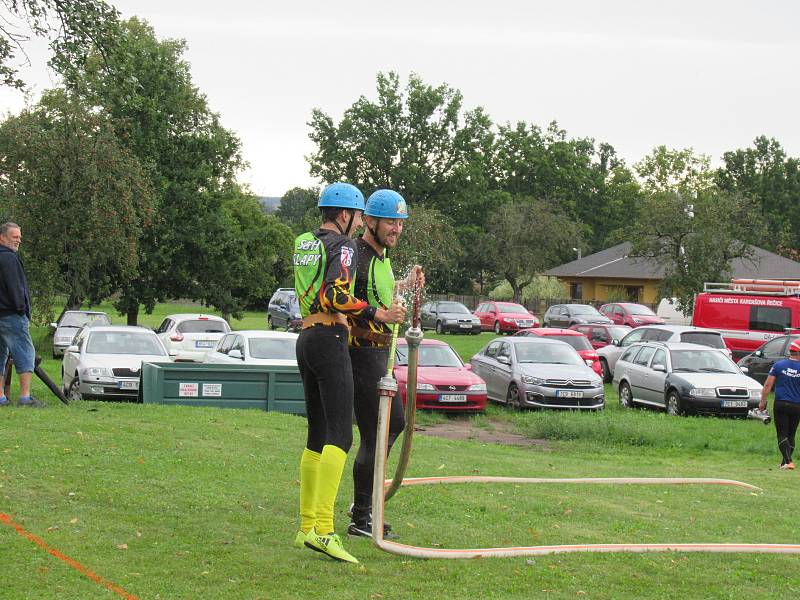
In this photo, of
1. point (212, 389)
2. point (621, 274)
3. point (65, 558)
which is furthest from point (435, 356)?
point (621, 274)

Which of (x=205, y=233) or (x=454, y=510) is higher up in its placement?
(x=205, y=233)

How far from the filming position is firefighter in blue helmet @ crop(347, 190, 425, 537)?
6.86 meters

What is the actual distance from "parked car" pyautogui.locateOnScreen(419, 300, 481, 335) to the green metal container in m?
37.3

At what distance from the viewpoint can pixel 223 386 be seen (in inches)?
683

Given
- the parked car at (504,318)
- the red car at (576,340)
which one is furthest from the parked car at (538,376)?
the parked car at (504,318)

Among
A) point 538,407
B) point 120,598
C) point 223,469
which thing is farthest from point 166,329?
point 120,598

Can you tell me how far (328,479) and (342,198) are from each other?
174 centimetres

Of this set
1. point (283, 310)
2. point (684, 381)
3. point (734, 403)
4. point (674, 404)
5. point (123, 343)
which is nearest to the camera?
point (123, 343)

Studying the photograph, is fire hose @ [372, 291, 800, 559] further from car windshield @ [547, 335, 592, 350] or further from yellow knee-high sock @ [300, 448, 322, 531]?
car windshield @ [547, 335, 592, 350]

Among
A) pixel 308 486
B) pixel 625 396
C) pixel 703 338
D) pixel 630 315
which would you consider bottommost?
pixel 625 396

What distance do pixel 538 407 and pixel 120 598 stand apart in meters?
17.3

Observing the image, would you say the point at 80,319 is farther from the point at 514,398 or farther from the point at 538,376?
the point at 538,376

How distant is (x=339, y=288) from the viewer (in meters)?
6.38

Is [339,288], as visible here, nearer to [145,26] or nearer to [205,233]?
[205,233]
